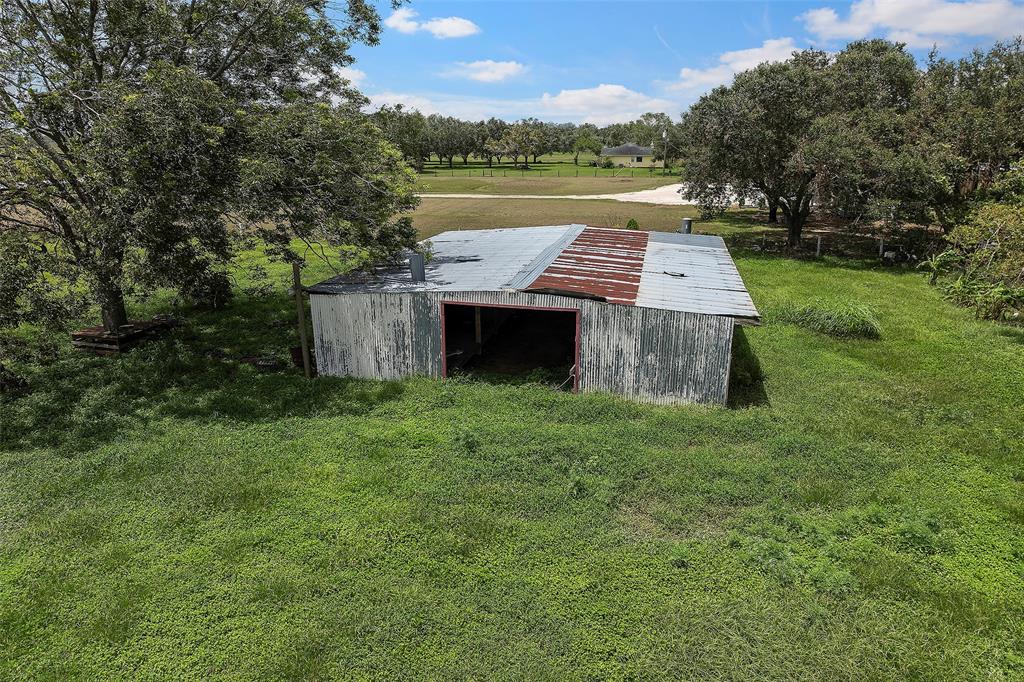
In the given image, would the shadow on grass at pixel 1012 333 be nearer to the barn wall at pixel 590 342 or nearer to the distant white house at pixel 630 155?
the barn wall at pixel 590 342

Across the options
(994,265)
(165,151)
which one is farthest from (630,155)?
(165,151)

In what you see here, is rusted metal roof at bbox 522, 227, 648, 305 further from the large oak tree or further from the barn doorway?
the large oak tree

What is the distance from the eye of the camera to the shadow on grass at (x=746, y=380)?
12.1 metres

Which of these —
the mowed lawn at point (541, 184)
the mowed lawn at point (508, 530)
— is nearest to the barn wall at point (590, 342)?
the mowed lawn at point (508, 530)

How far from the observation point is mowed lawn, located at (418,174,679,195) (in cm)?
6097

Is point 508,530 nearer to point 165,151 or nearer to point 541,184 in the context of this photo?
point 165,151

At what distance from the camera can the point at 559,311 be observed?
14.1m

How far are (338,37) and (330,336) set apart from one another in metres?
8.62

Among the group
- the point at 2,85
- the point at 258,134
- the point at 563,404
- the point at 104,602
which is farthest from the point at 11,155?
the point at 563,404

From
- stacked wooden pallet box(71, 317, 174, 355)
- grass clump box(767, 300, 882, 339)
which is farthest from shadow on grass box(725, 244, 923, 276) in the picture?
stacked wooden pallet box(71, 317, 174, 355)

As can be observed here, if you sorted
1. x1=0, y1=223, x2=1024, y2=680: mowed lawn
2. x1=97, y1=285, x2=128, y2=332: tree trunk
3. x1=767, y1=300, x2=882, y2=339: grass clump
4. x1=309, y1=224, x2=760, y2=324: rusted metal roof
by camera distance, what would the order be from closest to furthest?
x1=0, y1=223, x2=1024, y2=680: mowed lawn → x1=309, y1=224, x2=760, y2=324: rusted metal roof → x1=97, y1=285, x2=128, y2=332: tree trunk → x1=767, y1=300, x2=882, y2=339: grass clump

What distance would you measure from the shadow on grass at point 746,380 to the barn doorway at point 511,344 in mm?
3312

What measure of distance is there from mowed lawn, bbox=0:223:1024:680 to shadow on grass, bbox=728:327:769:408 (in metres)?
0.10

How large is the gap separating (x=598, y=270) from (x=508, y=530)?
799 cm
